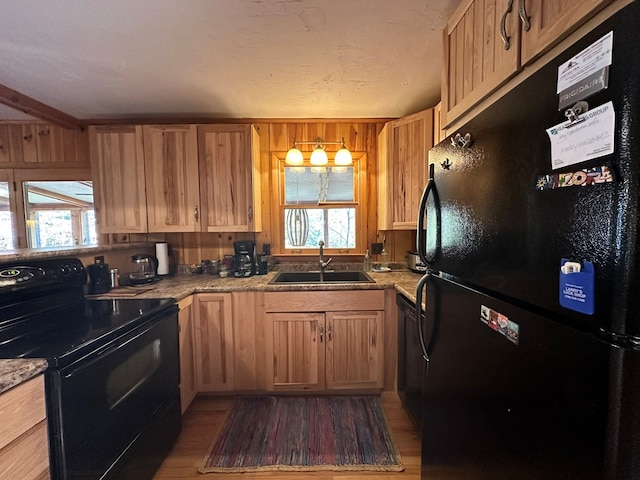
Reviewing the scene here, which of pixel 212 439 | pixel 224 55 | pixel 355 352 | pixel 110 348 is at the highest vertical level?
pixel 224 55

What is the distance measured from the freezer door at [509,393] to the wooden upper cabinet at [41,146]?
3.29m

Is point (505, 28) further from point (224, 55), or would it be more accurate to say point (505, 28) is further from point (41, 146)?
point (41, 146)

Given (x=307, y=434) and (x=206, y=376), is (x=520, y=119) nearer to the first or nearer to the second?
(x=307, y=434)

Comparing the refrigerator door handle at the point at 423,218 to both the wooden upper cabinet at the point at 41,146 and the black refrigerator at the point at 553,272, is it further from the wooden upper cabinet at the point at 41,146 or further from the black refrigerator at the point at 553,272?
the wooden upper cabinet at the point at 41,146

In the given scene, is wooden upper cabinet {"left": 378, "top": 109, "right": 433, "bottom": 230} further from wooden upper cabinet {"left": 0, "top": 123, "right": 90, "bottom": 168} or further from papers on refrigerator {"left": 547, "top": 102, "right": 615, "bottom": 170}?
wooden upper cabinet {"left": 0, "top": 123, "right": 90, "bottom": 168}

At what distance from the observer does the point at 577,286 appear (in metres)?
0.52

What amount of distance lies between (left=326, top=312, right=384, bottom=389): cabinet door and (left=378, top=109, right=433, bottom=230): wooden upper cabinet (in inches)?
31.8

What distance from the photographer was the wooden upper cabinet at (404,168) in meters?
2.15

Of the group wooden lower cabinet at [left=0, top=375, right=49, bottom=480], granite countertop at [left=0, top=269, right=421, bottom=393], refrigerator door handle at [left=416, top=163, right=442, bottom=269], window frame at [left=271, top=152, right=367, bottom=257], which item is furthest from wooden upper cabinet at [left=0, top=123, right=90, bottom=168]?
refrigerator door handle at [left=416, top=163, right=442, bottom=269]

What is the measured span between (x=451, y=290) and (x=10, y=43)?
251 cm

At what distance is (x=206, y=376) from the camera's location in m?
2.10

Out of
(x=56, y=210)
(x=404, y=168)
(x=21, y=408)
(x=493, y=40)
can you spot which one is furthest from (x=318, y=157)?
(x=56, y=210)

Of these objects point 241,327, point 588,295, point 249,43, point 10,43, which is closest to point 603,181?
point 588,295

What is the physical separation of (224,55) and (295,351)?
79.0 inches
